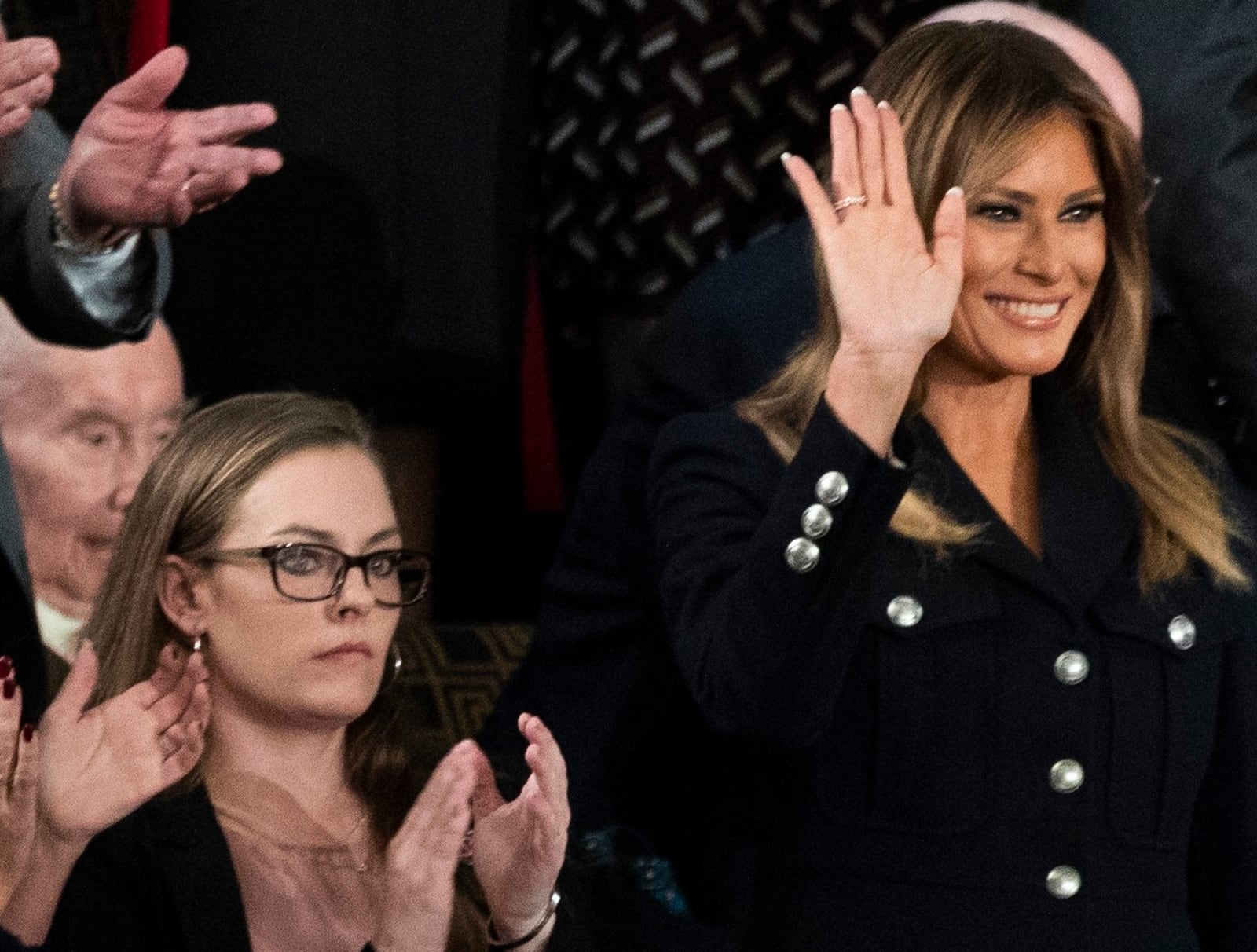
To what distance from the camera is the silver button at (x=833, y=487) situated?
4.66 ft

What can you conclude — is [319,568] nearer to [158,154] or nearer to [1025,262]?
[158,154]

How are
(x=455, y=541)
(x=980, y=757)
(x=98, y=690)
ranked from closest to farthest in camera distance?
(x=98, y=690) < (x=980, y=757) < (x=455, y=541)

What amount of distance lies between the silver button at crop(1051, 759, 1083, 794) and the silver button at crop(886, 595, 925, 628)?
0.13 meters

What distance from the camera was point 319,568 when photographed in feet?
4.80

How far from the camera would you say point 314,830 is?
147 cm

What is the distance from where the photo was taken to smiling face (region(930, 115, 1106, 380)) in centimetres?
158

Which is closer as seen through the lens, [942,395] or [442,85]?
[942,395]

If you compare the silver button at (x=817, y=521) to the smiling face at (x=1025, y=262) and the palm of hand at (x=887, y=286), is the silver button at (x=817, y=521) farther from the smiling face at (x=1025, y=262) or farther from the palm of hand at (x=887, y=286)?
the smiling face at (x=1025, y=262)

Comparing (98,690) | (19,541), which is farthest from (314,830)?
(19,541)

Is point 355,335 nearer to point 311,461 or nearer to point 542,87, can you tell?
point 542,87

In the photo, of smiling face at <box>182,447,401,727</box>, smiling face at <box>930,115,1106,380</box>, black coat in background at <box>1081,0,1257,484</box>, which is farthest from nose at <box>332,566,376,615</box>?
black coat in background at <box>1081,0,1257,484</box>

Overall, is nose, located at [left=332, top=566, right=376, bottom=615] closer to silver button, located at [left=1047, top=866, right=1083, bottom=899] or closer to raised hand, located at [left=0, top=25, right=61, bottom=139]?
raised hand, located at [left=0, top=25, right=61, bottom=139]

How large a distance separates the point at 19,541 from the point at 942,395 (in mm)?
595

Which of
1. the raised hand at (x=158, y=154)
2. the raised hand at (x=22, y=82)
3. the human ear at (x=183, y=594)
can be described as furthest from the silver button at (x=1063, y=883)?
the raised hand at (x=22, y=82)
